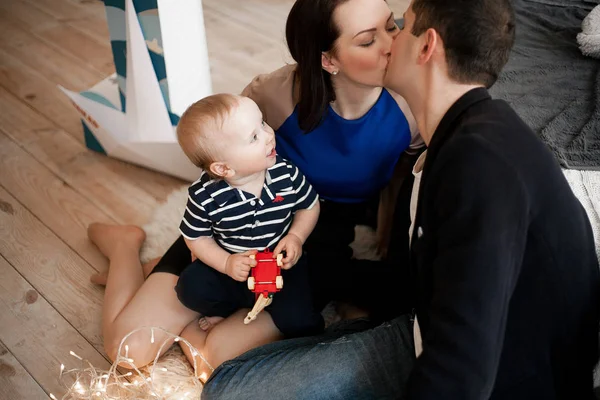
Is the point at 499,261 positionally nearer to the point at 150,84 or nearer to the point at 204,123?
the point at 204,123

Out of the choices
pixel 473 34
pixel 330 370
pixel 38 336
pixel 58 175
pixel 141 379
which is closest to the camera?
pixel 473 34

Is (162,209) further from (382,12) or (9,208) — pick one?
(382,12)

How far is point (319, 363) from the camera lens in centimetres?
120

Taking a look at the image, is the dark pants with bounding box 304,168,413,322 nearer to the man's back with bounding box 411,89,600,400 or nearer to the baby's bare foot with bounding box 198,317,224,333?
the baby's bare foot with bounding box 198,317,224,333

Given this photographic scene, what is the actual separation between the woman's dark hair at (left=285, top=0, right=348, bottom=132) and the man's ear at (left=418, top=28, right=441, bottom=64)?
0.30 meters

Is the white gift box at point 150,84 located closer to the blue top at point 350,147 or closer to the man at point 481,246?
the blue top at point 350,147

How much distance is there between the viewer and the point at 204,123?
4.04 ft

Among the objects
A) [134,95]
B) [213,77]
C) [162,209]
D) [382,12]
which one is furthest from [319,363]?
[213,77]

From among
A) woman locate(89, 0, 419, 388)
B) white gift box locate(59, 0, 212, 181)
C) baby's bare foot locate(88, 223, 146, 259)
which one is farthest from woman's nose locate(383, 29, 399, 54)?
baby's bare foot locate(88, 223, 146, 259)

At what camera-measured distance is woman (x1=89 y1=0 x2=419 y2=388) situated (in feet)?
4.33

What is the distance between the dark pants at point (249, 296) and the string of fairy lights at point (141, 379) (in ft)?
0.36

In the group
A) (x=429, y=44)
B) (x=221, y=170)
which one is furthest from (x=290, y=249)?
(x=429, y=44)

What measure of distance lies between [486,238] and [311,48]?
690 millimetres

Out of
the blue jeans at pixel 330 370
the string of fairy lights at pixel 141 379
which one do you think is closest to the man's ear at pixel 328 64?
the blue jeans at pixel 330 370
